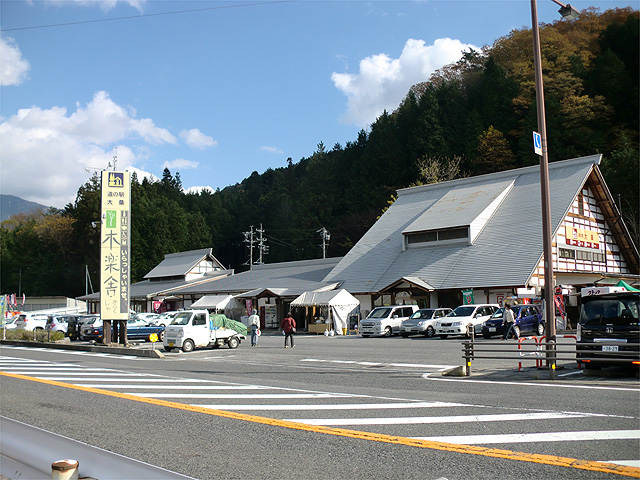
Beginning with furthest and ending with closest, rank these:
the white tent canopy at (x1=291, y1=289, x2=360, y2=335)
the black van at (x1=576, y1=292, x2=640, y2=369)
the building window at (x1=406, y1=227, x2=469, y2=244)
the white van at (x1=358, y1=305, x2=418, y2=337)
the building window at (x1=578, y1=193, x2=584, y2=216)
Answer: the building window at (x1=578, y1=193, x2=584, y2=216), the building window at (x1=406, y1=227, x2=469, y2=244), the white tent canopy at (x1=291, y1=289, x2=360, y2=335), the white van at (x1=358, y1=305, x2=418, y2=337), the black van at (x1=576, y1=292, x2=640, y2=369)

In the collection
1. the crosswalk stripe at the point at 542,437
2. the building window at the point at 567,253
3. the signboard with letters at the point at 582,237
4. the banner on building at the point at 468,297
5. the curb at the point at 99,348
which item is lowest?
the curb at the point at 99,348

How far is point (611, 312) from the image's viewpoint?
44.7ft

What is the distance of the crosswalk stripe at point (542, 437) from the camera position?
7031 millimetres

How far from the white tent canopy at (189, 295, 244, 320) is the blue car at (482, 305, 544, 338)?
22754mm

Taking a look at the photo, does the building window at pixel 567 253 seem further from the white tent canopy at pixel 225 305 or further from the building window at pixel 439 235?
the white tent canopy at pixel 225 305

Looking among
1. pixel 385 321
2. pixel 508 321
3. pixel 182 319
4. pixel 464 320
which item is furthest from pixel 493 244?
pixel 182 319

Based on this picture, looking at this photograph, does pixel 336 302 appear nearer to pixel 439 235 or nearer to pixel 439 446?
pixel 439 235

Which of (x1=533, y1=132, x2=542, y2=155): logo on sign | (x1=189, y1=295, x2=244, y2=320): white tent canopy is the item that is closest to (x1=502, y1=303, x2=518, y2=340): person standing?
(x1=533, y1=132, x2=542, y2=155): logo on sign

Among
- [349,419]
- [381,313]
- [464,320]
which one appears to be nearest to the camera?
[349,419]

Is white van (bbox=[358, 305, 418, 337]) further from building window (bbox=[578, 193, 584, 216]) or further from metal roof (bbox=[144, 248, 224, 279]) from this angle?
metal roof (bbox=[144, 248, 224, 279])

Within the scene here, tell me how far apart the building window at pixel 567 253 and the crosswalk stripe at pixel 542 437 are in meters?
34.7

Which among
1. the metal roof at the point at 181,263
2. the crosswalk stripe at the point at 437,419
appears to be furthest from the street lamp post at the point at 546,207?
the metal roof at the point at 181,263

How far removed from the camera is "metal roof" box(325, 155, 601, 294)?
36.6 m

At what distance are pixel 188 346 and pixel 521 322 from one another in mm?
16519
